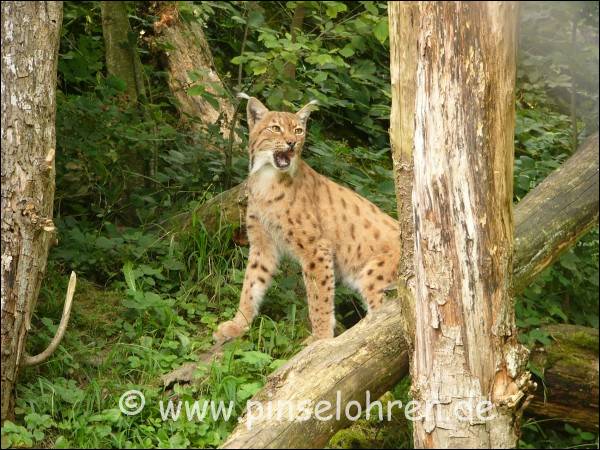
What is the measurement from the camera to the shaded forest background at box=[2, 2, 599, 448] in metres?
5.46

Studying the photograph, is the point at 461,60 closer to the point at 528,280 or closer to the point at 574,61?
the point at 528,280

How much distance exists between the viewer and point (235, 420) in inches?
209

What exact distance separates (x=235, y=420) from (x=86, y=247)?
2.32 m

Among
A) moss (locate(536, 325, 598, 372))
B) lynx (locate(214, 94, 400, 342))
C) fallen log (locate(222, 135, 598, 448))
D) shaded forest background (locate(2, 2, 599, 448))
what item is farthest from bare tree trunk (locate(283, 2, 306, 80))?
moss (locate(536, 325, 598, 372))

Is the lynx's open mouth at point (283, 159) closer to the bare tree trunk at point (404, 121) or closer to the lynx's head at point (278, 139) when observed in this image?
the lynx's head at point (278, 139)

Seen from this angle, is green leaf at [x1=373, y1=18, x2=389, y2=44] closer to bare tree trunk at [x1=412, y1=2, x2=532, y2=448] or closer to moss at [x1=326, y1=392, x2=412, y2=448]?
bare tree trunk at [x1=412, y1=2, x2=532, y2=448]

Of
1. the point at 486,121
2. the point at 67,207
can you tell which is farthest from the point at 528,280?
the point at 67,207

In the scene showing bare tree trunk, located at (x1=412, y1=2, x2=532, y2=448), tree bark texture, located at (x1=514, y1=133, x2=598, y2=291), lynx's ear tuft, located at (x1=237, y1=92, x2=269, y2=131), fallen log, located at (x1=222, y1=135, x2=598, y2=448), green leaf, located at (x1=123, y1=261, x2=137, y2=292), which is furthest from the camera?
lynx's ear tuft, located at (x1=237, y1=92, x2=269, y2=131)

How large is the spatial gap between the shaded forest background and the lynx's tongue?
1.73ft

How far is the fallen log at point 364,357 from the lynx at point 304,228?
103 cm

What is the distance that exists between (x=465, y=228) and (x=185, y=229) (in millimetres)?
3558

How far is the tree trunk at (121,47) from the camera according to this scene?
8.06 m

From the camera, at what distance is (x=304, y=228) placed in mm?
6895

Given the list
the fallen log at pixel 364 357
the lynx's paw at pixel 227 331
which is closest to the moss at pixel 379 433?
the fallen log at pixel 364 357
